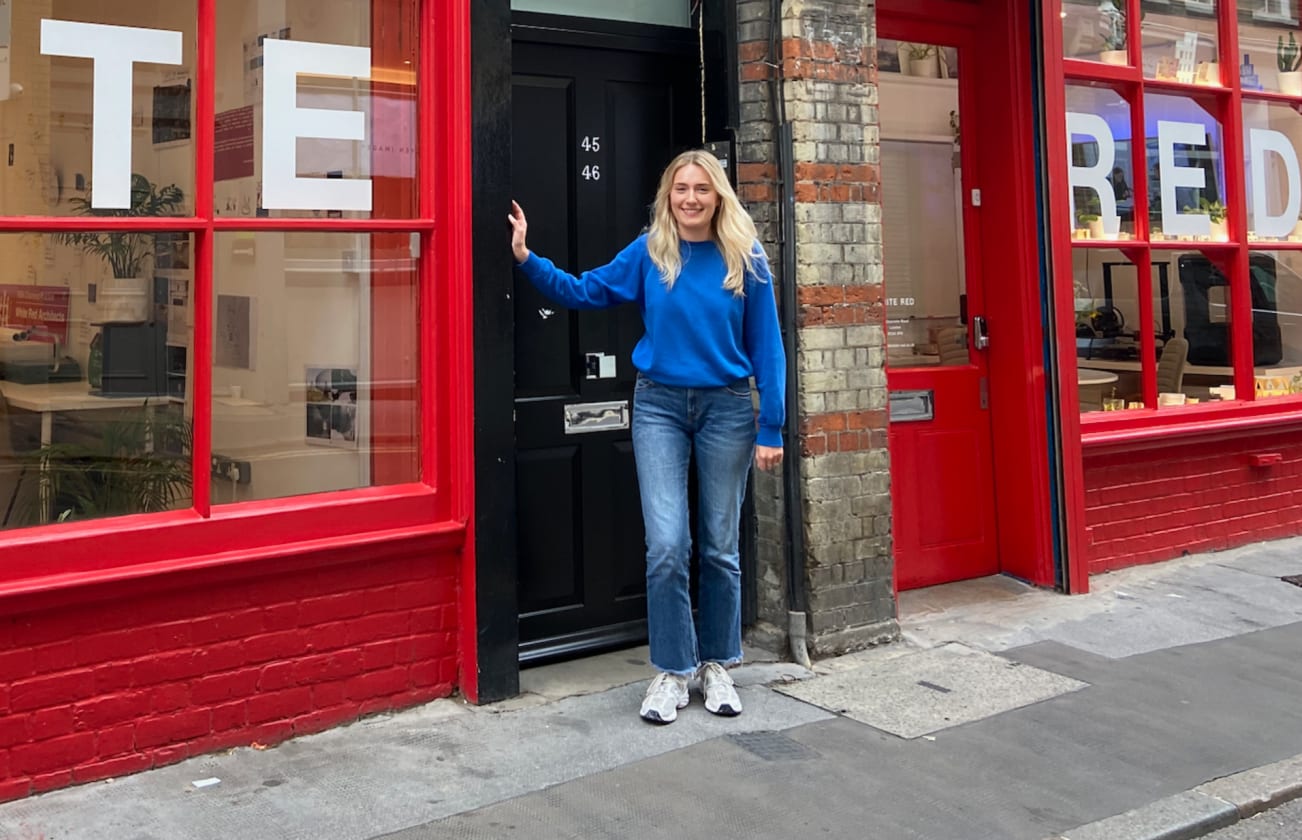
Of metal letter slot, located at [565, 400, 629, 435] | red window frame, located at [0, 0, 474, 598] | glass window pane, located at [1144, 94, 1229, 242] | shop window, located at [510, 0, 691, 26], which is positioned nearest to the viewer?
red window frame, located at [0, 0, 474, 598]

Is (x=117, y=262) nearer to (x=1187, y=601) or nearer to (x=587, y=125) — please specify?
(x=587, y=125)

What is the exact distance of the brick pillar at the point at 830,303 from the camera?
4969mm

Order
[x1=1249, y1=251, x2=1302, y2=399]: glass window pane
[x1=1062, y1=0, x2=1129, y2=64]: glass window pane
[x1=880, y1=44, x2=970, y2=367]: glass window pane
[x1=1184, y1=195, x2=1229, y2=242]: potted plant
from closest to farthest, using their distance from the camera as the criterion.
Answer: [x1=880, y1=44, x2=970, y2=367]: glass window pane
[x1=1062, y1=0, x2=1129, y2=64]: glass window pane
[x1=1184, y1=195, x2=1229, y2=242]: potted plant
[x1=1249, y1=251, x2=1302, y2=399]: glass window pane

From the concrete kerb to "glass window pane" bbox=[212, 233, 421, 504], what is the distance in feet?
8.75

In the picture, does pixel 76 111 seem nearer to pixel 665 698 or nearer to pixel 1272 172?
pixel 665 698

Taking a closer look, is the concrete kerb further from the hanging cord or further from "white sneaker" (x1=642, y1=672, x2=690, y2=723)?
→ the hanging cord

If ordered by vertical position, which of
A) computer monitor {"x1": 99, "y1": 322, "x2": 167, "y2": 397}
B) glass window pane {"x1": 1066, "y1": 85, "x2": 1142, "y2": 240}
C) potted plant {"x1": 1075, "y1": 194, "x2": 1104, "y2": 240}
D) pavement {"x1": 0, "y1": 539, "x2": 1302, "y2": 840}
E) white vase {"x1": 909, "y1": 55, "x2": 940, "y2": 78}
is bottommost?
pavement {"x1": 0, "y1": 539, "x2": 1302, "y2": 840}

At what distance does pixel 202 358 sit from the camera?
395 centimetres

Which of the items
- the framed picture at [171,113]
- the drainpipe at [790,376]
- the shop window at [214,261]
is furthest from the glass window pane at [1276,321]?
the framed picture at [171,113]

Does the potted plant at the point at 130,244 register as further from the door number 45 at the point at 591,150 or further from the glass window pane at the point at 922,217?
the glass window pane at the point at 922,217

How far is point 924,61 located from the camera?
6.12m

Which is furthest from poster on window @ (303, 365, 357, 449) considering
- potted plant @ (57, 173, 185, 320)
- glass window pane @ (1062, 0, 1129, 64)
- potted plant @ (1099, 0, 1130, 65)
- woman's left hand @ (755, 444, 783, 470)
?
potted plant @ (1099, 0, 1130, 65)

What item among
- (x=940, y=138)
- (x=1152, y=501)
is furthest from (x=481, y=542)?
(x=1152, y=501)

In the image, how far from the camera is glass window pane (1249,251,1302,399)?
7.31m
